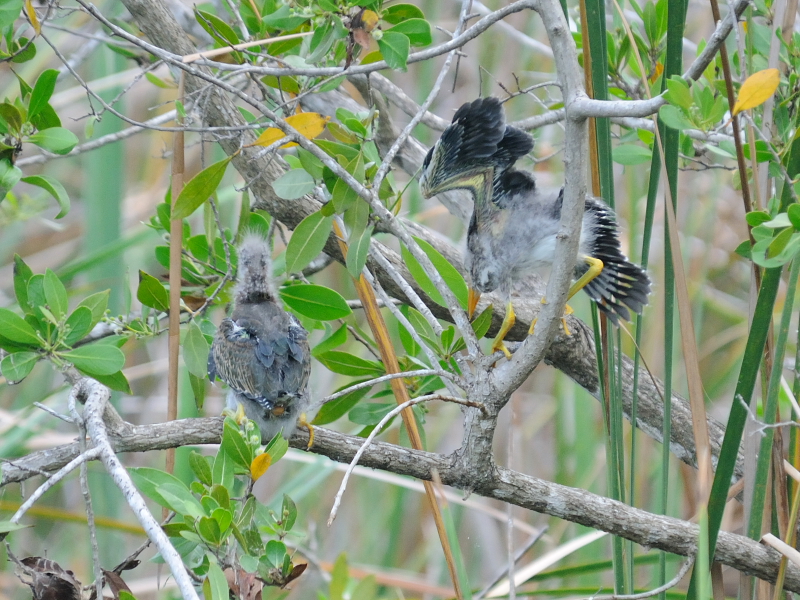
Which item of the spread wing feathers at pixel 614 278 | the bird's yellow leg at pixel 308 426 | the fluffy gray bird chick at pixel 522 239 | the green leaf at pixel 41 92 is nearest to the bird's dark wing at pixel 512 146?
the fluffy gray bird chick at pixel 522 239

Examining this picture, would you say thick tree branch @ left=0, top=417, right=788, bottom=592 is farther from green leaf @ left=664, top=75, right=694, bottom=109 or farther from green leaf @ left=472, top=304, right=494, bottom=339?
green leaf @ left=664, top=75, right=694, bottom=109

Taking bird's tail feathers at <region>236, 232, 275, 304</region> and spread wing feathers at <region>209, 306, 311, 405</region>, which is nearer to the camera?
spread wing feathers at <region>209, 306, 311, 405</region>

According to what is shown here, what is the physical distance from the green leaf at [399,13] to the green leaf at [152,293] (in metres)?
0.74

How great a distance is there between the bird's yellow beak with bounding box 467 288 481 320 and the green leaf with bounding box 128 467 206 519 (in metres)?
0.71

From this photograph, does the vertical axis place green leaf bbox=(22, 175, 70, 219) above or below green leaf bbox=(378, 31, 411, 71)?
below

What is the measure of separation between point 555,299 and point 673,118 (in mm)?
315

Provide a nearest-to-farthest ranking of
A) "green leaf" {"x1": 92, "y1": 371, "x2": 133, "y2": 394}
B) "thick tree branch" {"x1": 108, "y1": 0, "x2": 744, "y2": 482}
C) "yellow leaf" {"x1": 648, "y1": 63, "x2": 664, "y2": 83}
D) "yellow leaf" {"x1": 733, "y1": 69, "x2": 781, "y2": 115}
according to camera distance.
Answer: "yellow leaf" {"x1": 733, "y1": 69, "x2": 781, "y2": 115} → "green leaf" {"x1": 92, "y1": 371, "x2": 133, "y2": 394} → "thick tree branch" {"x1": 108, "y1": 0, "x2": 744, "y2": 482} → "yellow leaf" {"x1": 648, "y1": 63, "x2": 664, "y2": 83}

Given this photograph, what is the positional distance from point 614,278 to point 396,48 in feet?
2.50

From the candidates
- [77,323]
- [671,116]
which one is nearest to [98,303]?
[77,323]

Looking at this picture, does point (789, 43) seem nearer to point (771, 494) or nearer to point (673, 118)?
point (673, 118)

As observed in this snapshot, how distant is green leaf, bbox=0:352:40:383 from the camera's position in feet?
4.54

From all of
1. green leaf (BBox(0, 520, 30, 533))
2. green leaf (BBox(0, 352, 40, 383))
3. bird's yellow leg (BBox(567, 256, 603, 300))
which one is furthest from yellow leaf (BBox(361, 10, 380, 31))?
green leaf (BBox(0, 520, 30, 533))

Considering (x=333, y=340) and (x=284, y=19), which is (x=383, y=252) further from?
(x=284, y=19)

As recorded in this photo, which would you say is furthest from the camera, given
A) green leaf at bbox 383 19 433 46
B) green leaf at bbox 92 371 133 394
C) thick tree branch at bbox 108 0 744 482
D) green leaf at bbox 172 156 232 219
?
thick tree branch at bbox 108 0 744 482
